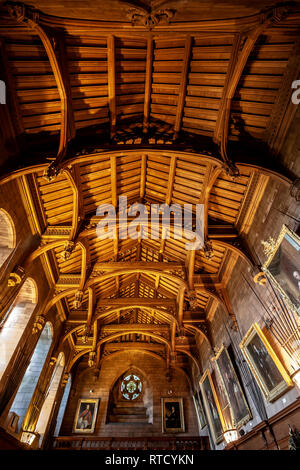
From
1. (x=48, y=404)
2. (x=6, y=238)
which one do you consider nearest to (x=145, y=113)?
(x=6, y=238)

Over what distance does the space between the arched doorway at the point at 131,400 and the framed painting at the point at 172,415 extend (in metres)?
0.81

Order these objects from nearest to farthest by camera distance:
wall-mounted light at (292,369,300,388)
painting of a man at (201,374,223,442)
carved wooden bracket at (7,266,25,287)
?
wall-mounted light at (292,369,300,388) → carved wooden bracket at (7,266,25,287) → painting of a man at (201,374,223,442)

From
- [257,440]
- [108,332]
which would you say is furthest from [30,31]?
[108,332]

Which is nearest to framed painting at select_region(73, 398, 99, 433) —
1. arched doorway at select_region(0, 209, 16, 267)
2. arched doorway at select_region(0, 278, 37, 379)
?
arched doorway at select_region(0, 278, 37, 379)

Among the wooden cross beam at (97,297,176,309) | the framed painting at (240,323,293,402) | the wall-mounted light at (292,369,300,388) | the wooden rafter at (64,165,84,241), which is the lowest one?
the wall-mounted light at (292,369,300,388)

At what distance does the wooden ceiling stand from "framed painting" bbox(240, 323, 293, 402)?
197 cm

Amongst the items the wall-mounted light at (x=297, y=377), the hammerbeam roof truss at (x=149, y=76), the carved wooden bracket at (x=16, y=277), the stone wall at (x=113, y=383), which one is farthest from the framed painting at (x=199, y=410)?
the hammerbeam roof truss at (x=149, y=76)

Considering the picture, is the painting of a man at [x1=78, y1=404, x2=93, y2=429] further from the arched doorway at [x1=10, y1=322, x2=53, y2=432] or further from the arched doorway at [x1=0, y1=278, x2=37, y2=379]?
the arched doorway at [x1=0, y1=278, x2=37, y2=379]

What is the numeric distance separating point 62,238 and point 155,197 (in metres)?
4.02

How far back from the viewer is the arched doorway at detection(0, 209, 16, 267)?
6855 millimetres

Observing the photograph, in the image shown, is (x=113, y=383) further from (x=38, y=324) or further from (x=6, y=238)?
(x=6, y=238)

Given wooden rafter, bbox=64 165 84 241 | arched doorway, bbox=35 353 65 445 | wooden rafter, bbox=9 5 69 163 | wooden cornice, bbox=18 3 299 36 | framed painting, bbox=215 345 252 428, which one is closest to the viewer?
wooden rafter, bbox=9 5 69 163

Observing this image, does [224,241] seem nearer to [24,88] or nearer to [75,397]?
[24,88]

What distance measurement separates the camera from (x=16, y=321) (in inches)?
322
